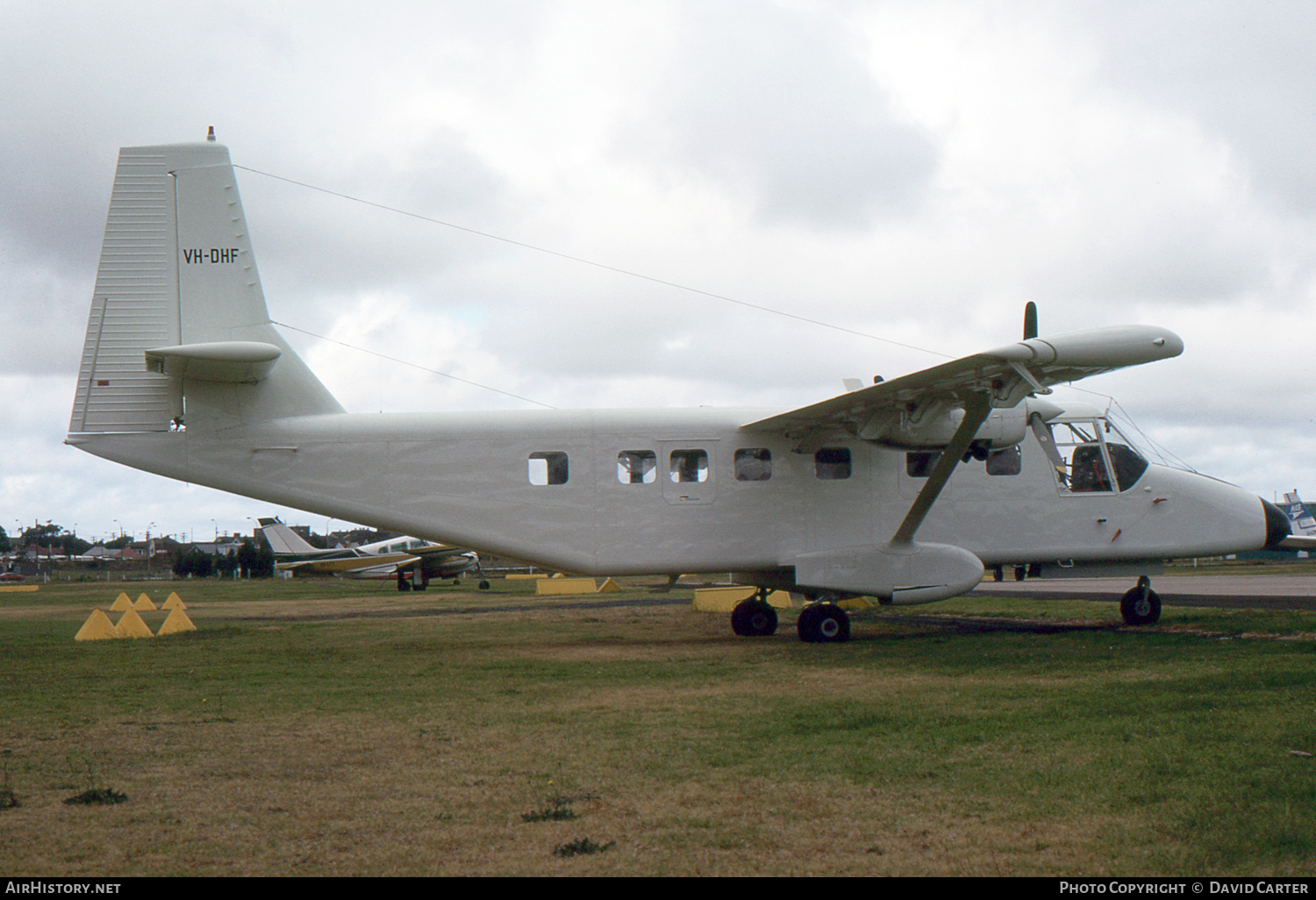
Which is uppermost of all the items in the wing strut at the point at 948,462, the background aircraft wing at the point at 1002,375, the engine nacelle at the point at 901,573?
the background aircraft wing at the point at 1002,375

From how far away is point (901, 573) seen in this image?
14289 mm

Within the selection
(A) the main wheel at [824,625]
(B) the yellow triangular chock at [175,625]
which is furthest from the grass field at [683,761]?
(B) the yellow triangular chock at [175,625]

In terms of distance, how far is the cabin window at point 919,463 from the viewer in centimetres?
1505

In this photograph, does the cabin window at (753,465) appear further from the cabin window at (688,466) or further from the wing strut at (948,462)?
the wing strut at (948,462)

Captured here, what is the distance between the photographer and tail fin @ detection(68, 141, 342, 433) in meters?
13.3

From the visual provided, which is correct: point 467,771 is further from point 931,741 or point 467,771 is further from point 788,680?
point 788,680

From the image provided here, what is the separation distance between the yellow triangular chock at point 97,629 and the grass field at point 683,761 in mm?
3980

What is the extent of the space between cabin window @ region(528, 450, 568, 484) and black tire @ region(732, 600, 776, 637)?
4074mm

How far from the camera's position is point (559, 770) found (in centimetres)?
647

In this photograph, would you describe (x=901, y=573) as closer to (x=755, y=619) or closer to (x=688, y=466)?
(x=755, y=619)

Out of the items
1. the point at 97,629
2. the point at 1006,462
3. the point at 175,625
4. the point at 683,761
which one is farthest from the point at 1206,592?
the point at 97,629

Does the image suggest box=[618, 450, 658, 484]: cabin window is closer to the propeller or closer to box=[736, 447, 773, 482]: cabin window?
box=[736, 447, 773, 482]: cabin window

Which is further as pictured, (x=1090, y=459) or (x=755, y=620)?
(x=755, y=620)

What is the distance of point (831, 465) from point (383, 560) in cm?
3666
